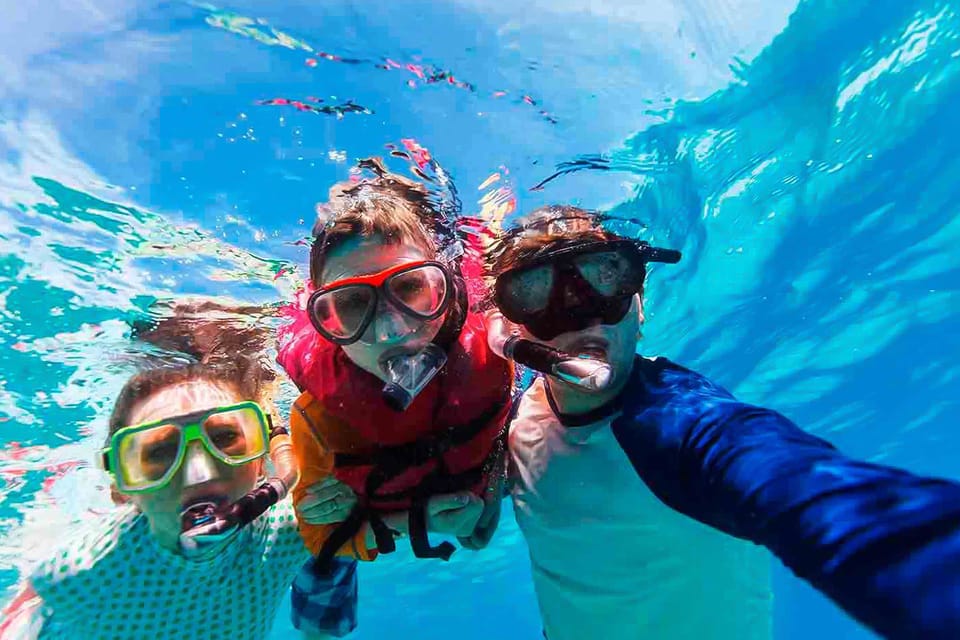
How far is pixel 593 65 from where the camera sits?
6.05 m

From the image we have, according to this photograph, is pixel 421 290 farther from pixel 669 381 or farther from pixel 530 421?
pixel 669 381

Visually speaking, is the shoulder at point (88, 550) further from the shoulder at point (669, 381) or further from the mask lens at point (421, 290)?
the shoulder at point (669, 381)

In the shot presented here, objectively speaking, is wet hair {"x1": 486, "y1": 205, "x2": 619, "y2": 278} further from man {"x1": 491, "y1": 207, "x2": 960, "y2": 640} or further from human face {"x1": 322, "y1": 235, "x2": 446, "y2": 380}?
human face {"x1": 322, "y1": 235, "x2": 446, "y2": 380}

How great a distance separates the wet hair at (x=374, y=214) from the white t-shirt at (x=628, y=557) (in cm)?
194

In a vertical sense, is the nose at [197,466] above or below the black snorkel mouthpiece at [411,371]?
below

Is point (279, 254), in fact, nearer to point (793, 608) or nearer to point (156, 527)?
point (156, 527)

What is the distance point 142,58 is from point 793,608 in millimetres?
118608

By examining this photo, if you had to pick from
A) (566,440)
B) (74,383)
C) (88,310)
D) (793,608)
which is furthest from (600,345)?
(793,608)

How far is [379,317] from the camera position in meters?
3.71

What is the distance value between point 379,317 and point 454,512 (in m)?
1.45

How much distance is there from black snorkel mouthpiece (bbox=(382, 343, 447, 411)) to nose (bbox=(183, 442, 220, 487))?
1878 mm

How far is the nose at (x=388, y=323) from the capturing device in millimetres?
3713

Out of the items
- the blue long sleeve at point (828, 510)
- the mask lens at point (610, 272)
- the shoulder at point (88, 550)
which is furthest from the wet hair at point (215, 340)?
the blue long sleeve at point (828, 510)

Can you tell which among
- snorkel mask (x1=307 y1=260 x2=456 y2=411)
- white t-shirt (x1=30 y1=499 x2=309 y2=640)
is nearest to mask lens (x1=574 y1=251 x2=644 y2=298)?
snorkel mask (x1=307 y1=260 x2=456 y2=411)
